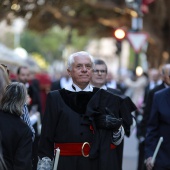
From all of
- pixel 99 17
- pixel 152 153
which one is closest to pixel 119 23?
pixel 99 17

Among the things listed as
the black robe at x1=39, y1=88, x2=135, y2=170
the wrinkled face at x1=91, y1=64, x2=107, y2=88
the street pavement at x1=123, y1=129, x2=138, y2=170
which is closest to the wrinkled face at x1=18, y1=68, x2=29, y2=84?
the wrinkled face at x1=91, y1=64, x2=107, y2=88

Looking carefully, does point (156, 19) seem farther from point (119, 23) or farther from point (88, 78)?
point (88, 78)

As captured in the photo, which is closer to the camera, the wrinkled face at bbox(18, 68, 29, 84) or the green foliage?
the wrinkled face at bbox(18, 68, 29, 84)

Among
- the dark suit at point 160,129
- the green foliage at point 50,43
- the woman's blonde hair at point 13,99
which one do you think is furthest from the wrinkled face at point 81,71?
the green foliage at point 50,43

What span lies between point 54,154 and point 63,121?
1.06 ft

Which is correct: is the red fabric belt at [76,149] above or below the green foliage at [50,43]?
above

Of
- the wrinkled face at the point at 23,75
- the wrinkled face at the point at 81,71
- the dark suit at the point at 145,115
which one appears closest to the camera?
the wrinkled face at the point at 81,71

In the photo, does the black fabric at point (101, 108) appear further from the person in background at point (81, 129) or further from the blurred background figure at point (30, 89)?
the blurred background figure at point (30, 89)

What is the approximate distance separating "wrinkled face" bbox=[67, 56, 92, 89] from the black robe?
4.6 inches

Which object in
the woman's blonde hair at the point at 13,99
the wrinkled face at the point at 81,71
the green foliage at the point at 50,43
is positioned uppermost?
the wrinkled face at the point at 81,71

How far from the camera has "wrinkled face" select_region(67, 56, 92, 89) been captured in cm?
660

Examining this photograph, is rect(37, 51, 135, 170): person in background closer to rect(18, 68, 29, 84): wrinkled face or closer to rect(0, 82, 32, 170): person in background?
rect(0, 82, 32, 170): person in background

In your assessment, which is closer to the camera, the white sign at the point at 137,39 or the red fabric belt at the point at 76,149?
the red fabric belt at the point at 76,149

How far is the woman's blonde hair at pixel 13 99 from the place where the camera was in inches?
227
